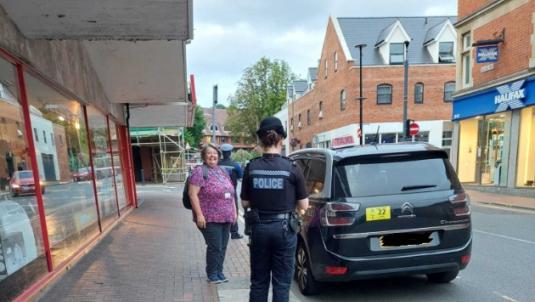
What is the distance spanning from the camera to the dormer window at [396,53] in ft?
82.5

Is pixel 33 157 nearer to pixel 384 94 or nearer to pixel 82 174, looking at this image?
pixel 82 174

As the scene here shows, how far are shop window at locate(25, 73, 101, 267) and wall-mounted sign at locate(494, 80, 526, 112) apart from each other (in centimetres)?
1426

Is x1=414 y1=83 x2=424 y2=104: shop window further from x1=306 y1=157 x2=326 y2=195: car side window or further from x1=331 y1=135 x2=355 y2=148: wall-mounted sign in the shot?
x1=306 y1=157 x2=326 y2=195: car side window

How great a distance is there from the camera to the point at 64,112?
5.87 meters

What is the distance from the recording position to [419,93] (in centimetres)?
2530

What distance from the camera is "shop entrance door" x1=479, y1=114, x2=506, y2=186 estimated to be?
1470 cm

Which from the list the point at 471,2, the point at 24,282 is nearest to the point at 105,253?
the point at 24,282

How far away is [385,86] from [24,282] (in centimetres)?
2474

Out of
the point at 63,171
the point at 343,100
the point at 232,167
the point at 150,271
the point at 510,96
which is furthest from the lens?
the point at 343,100

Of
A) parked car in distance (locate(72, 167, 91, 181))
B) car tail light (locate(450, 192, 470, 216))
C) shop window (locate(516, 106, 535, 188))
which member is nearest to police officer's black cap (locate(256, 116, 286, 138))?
car tail light (locate(450, 192, 470, 216))

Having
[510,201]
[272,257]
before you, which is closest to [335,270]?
[272,257]

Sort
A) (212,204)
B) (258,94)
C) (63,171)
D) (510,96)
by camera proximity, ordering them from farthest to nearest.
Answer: (258,94), (510,96), (63,171), (212,204)

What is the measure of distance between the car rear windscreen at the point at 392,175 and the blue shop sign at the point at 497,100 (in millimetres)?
11761

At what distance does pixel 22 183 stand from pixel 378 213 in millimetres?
3825
